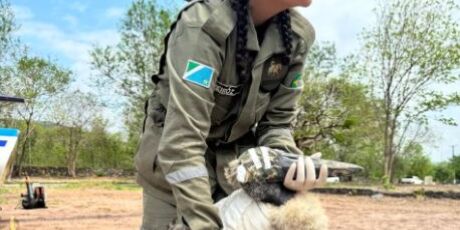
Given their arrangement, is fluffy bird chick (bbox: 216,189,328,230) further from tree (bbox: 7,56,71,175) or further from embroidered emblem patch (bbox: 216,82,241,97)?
tree (bbox: 7,56,71,175)

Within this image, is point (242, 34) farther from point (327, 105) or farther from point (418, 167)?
point (418, 167)

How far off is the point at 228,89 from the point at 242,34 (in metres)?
0.18

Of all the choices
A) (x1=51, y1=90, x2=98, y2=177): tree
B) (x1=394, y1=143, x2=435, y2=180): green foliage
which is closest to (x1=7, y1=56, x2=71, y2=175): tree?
(x1=51, y1=90, x2=98, y2=177): tree

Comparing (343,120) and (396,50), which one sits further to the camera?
(343,120)

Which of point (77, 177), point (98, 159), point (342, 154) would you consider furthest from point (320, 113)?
A: point (98, 159)

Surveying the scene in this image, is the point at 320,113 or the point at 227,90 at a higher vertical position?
the point at 320,113

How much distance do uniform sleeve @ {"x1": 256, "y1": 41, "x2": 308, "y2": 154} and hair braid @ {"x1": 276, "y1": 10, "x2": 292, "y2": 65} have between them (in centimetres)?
7

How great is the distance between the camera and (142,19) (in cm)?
Result: 2962

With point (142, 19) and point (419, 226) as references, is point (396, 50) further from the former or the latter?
point (419, 226)

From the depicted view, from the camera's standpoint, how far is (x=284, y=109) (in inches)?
85.5

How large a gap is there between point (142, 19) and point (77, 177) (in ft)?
44.0

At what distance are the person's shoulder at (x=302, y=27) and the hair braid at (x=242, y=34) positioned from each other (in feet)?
0.72

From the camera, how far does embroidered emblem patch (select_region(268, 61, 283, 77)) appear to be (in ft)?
6.57

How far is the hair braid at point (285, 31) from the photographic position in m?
1.99
